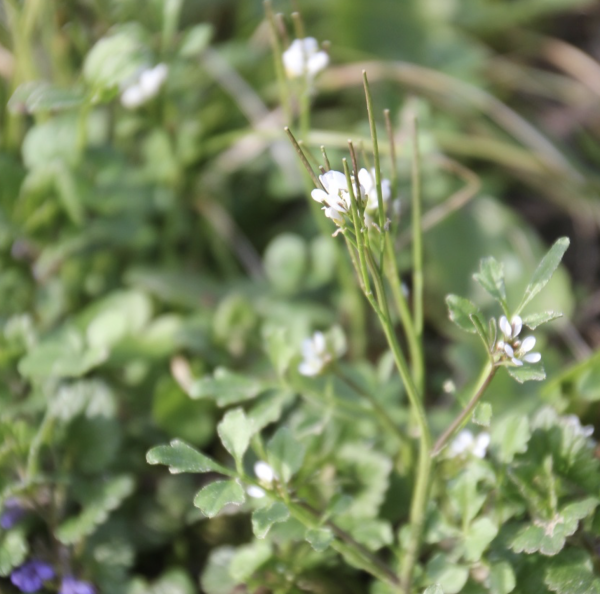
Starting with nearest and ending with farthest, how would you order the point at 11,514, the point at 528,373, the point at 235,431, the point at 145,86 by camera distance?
the point at 528,373 < the point at 235,431 < the point at 11,514 < the point at 145,86

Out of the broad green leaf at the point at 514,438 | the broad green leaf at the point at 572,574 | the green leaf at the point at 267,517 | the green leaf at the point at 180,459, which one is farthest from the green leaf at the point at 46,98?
the broad green leaf at the point at 572,574

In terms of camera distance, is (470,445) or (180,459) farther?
(470,445)

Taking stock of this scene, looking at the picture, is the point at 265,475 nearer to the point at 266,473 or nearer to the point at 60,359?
the point at 266,473

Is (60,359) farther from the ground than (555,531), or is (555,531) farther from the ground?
(60,359)

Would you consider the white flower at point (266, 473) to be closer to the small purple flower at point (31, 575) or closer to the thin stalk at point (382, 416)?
the thin stalk at point (382, 416)

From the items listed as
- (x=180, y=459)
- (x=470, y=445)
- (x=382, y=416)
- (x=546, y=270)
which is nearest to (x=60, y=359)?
(x=180, y=459)

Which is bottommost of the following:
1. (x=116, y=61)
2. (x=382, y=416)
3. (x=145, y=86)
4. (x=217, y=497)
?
(x=382, y=416)

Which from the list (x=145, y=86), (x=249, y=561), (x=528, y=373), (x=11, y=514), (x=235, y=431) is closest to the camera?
(x=528, y=373)
